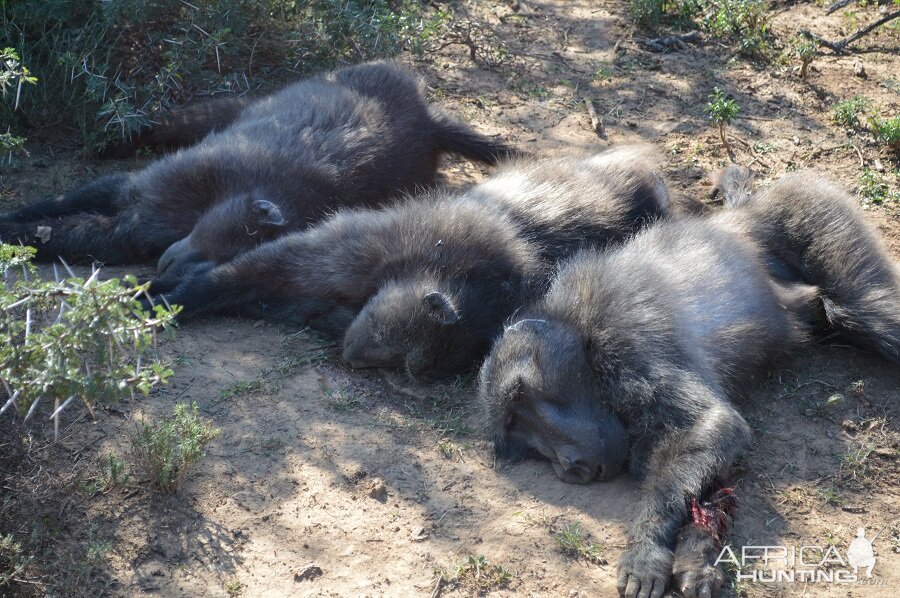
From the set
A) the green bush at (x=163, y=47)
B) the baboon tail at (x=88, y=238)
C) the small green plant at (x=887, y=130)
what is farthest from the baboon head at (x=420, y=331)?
the small green plant at (x=887, y=130)

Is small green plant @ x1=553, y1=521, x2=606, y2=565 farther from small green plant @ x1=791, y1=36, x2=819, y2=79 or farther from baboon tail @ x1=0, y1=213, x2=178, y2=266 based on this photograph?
small green plant @ x1=791, y1=36, x2=819, y2=79

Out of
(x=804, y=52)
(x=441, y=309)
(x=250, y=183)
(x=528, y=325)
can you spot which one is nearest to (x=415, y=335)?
(x=441, y=309)

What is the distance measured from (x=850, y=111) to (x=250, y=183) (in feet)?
14.8

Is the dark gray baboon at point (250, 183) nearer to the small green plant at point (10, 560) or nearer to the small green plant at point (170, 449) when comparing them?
the small green plant at point (170, 449)

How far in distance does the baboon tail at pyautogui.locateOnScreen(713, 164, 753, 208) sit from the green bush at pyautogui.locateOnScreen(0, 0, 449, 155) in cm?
273

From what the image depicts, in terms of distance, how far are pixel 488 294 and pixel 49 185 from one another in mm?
3398

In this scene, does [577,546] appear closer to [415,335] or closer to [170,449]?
[415,335]

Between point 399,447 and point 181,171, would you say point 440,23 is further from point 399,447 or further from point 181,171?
point 399,447

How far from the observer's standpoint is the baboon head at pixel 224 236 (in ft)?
19.3

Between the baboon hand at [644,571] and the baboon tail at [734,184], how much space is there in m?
2.80

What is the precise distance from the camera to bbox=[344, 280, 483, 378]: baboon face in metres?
5.09

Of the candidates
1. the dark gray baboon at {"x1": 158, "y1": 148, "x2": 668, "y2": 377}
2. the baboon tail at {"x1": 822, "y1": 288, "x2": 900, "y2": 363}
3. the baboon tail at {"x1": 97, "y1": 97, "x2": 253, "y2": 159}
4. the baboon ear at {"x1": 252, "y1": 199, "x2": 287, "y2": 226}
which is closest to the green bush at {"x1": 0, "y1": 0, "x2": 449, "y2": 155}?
the baboon tail at {"x1": 97, "y1": 97, "x2": 253, "y2": 159}

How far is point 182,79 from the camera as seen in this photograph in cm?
700

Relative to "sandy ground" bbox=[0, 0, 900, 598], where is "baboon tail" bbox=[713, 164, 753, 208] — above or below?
above
